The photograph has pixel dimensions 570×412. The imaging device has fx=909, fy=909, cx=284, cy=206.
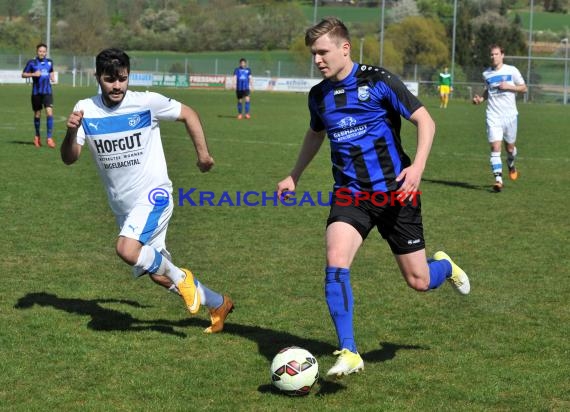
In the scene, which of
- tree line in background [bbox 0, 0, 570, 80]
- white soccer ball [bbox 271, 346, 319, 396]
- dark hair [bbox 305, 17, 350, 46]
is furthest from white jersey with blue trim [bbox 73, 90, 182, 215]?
tree line in background [bbox 0, 0, 570, 80]

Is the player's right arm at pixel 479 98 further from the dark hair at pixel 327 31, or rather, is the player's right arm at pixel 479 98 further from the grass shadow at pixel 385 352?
the dark hair at pixel 327 31

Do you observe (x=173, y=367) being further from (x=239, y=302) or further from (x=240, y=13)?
(x=240, y=13)

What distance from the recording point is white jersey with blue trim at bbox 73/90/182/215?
6121 mm

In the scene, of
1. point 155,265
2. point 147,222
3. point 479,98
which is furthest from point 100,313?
point 479,98

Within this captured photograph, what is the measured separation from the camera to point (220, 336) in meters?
6.24

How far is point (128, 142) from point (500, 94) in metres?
9.39

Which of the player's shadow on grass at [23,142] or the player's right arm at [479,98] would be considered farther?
the player's shadow on grass at [23,142]

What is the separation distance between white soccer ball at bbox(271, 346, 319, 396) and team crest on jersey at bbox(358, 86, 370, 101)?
1.57 m

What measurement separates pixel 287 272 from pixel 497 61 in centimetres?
697

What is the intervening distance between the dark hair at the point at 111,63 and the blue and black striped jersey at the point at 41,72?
1415 cm

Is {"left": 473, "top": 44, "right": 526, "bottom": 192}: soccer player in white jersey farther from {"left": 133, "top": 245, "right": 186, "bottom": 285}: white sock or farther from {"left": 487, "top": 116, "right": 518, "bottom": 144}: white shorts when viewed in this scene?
{"left": 133, "top": 245, "right": 186, "bottom": 285}: white sock

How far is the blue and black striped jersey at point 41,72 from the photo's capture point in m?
19.4

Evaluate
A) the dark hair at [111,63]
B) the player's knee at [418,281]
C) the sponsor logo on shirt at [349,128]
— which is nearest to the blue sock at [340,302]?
the player's knee at [418,281]

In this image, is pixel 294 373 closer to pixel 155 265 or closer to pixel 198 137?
pixel 155 265
